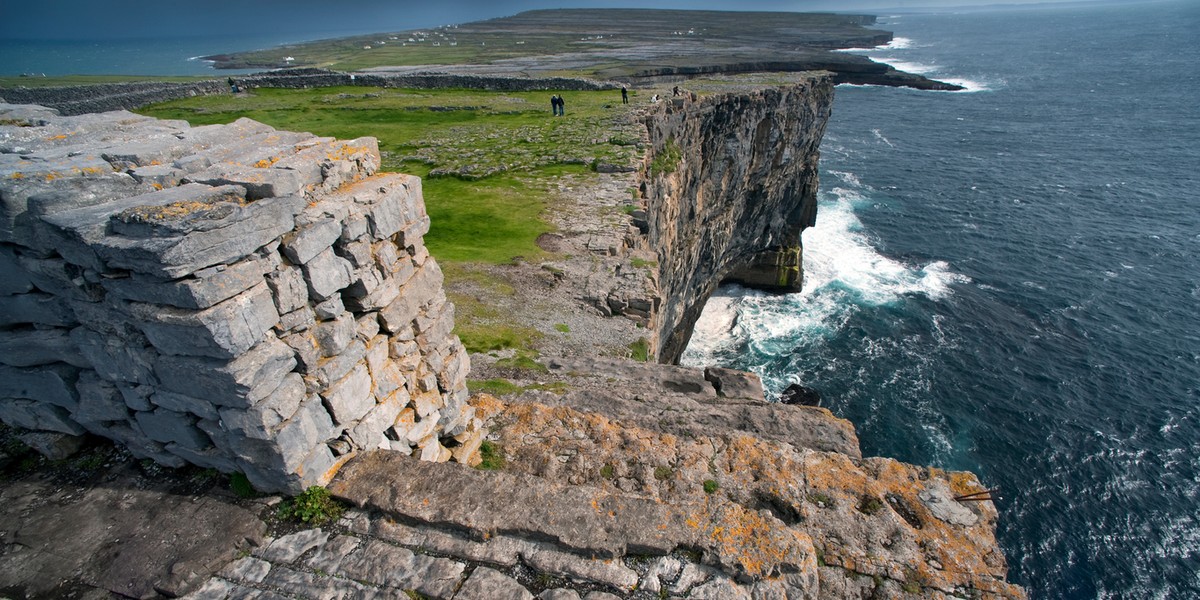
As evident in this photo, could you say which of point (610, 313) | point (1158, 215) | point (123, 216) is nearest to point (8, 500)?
point (123, 216)

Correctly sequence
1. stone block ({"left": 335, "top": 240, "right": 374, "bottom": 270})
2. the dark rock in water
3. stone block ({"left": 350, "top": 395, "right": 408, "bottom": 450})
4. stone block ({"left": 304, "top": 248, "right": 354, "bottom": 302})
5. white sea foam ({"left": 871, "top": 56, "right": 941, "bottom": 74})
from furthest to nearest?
white sea foam ({"left": 871, "top": 56, "right": 941, "bottom": 74}) < the dark rock in water < stone block ({"left": 350, "top": 395, "right": 408, "bottom": 450}) < stone block ({"left": 335, "top": 240, "right": 374, "bottom": 270}) < stone block ({"left": 304, "top": 248, "right": 354, "bottom": 302})

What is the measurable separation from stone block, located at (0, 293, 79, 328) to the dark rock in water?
28406mm

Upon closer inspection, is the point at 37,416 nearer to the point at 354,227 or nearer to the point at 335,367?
the point at 335,367

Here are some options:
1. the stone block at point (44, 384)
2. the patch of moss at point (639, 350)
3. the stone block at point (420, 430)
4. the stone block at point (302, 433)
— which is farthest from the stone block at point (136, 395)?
the patch of moss at point (639, 350)

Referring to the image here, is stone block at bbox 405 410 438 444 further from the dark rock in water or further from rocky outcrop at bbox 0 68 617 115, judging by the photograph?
rocky outcrop at bbox 0 68 617 115

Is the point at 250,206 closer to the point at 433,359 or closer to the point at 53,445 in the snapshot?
the point at 433,359

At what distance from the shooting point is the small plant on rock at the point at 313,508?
256 inches

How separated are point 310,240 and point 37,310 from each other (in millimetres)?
3028

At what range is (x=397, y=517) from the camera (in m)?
6.58

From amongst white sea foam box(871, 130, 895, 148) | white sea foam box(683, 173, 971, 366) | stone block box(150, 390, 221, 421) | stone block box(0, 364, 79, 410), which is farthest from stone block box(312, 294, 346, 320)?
white sea foam box(871, 130, 895, 148)

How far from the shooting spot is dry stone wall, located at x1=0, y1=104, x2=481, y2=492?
209 inches

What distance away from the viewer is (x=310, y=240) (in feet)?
19.8

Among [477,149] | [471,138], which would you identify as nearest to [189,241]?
[477,149]

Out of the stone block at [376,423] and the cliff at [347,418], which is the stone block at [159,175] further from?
the stone block at [376,423]
